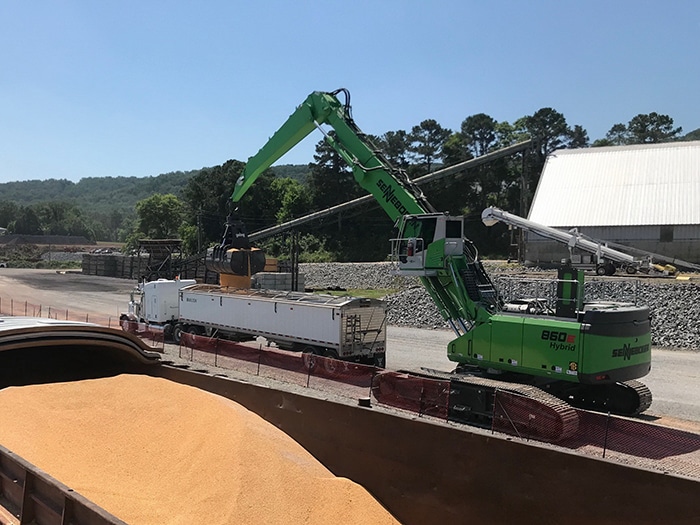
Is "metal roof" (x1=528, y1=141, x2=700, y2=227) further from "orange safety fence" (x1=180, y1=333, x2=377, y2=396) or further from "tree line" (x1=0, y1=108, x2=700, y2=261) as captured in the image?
"orange safety fence" (x1=180, y1=333, x2=377, y2=396)

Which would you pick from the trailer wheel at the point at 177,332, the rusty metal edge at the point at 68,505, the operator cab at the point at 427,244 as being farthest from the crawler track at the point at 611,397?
the trailer wheel at the point at 177,332

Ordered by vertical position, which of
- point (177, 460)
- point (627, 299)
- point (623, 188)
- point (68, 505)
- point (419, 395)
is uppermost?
point (623, 188)

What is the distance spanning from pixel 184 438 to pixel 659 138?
101 m

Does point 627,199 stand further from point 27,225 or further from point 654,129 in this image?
point 27,225

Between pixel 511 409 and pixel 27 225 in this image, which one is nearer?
pixel 511 409

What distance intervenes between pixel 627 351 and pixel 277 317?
35.2 ft

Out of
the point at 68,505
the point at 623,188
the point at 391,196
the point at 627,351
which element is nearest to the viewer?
the point at 68,505

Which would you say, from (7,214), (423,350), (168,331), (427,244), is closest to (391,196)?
(427,244)

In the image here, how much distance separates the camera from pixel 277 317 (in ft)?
62.0

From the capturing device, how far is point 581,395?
12.8m

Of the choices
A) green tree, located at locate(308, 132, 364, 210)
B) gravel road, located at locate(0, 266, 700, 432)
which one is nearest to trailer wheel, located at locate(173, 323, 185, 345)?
gravel road, located at locate(0, 266, 700, 432)

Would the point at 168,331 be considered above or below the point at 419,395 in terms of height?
below

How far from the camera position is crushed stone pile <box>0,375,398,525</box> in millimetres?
6512

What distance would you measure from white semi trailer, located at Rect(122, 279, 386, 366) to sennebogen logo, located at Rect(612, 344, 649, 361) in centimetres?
771
